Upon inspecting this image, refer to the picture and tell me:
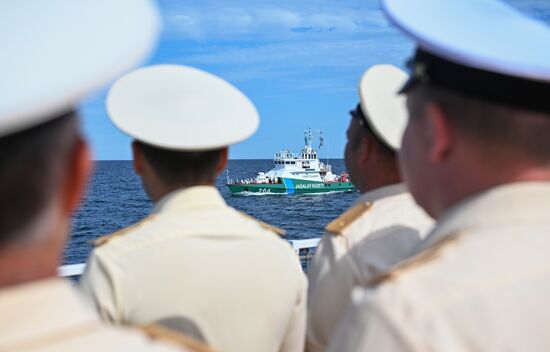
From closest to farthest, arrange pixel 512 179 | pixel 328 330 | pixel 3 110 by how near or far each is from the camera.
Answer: pixel 3 110, pixel 512 179, pixel 328 330

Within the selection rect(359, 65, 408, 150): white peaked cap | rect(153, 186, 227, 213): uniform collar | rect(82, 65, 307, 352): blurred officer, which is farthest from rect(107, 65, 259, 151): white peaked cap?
rect(359, 65, 408, 150): white peaked cap

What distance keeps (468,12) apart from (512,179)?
37 cm

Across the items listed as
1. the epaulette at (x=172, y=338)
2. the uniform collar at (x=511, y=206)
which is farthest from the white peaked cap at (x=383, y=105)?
the epaulette at (x=172, y=338)

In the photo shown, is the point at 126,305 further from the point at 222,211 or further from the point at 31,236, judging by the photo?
the point at 31,236

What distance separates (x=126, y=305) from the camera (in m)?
1.94

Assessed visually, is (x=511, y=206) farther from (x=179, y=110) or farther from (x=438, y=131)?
(x=179, y=110)

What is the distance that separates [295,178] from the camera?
59.9 metres

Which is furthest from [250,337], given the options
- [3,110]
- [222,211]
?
[3,110]

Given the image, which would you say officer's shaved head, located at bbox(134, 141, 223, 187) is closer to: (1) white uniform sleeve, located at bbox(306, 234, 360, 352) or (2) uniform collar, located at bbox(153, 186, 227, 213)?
(2) uniform collar, located at bbox(153, 186, 227, 213)

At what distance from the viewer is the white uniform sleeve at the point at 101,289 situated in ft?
6.30

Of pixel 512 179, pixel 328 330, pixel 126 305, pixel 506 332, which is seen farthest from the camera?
pixel 328 330

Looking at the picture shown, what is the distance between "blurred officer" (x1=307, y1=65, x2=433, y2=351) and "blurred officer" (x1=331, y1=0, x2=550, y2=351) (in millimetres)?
855

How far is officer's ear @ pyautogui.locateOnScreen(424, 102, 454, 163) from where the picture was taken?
138cm

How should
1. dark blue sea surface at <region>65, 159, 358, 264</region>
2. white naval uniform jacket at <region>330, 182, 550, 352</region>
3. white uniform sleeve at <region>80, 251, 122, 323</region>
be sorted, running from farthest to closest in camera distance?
dark blue sea surface at <region>65, 159, 358, 264</region> → white uniform sleeve at <region>80, 251, 122, 323</region> → white naval uniform jacket at <region>330, 182, 550, 352</region>
